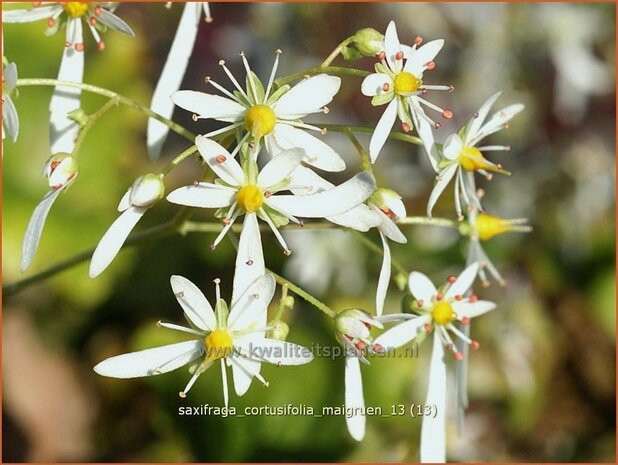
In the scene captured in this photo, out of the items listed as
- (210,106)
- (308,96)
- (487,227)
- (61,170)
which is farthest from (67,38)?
(487,227)

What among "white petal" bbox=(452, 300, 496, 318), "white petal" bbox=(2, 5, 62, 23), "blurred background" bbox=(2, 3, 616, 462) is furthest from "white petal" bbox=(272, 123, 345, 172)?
"blurred background" bbox=(2, 3, 616, 462)

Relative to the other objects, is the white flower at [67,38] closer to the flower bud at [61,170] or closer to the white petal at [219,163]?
the flower bud at [61,170]

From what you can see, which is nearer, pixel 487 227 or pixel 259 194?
pixel 259 194

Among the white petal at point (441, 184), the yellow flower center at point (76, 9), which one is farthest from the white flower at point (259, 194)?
the yellow flower center at point (76, 9)

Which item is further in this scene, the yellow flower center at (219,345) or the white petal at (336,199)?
the yellow flower center at (219,345)

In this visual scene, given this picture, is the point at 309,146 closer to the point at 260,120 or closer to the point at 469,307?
the point at 260,120

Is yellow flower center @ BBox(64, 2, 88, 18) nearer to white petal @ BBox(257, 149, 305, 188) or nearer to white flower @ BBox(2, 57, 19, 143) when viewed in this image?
white flower @ BBox(2, 57, 19, 143)
